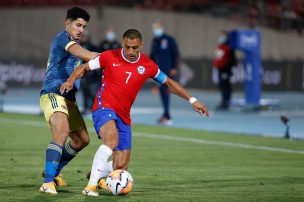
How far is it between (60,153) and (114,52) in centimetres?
133

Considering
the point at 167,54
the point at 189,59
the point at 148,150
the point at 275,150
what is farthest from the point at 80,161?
the point at 189,59

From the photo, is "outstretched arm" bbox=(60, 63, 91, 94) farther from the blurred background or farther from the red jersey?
the blurred background

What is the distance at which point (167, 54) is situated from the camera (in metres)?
24.1

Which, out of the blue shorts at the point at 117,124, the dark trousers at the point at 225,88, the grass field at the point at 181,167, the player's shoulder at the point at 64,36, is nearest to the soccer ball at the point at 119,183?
the grass field at the point at 181,167

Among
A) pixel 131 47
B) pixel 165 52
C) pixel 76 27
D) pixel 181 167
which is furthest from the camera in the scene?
pixel 165 52

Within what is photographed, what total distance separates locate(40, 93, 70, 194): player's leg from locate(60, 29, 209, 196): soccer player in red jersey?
413 mm

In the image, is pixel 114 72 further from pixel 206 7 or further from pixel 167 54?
pixel 206 7

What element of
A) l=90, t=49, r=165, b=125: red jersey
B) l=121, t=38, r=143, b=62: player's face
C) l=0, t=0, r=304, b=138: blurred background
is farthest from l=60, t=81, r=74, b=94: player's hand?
l=0, t=0, r=304, b=138: blurred background

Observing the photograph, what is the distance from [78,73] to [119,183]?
1316 mm

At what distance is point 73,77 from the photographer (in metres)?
10.9

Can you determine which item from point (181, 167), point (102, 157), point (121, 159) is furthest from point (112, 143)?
point (181, 167)

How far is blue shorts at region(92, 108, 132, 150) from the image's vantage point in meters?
11.1

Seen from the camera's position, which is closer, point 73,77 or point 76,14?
point 73,77

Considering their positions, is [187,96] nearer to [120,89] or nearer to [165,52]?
[120,89]
